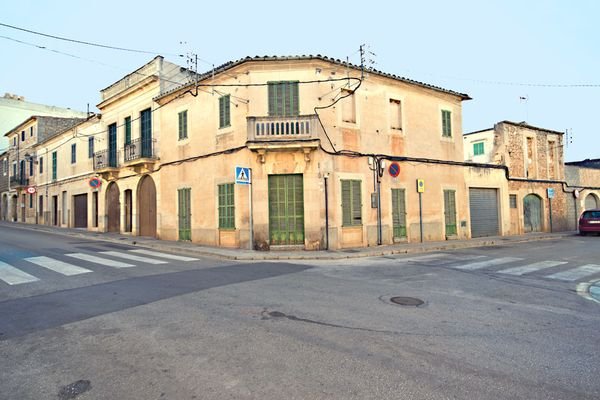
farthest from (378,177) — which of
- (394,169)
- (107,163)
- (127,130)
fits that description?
(107,163)

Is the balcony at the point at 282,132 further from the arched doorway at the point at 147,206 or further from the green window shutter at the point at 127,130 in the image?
the green window shutter at the point at 127,130

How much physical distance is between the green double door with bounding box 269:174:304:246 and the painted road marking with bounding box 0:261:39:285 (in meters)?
7.60

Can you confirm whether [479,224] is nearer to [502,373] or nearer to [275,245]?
[275,245]

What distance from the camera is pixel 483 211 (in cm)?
1875

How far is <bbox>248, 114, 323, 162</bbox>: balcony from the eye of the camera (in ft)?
41.7

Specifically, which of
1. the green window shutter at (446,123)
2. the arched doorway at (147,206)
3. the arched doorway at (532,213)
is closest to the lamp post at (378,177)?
the green window shutter at (446,123)

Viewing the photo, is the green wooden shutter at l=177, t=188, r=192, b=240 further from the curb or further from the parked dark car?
the parked dark car

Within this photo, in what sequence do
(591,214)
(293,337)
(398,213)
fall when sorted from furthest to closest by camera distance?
(591,214) < (398,213) < (293,337)

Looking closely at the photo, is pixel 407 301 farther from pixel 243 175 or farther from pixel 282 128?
pixel 282 128

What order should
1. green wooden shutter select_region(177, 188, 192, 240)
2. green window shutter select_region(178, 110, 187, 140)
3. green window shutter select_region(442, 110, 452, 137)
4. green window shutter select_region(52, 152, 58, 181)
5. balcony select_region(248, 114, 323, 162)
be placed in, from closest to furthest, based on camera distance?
balcony select_region(248, 114, 323, 162) < green wooden shutter select_region(177, 188, 192, 240) < green window shutter select_region(178, 110, 187, 140) < green window shutter select_region(442, 110, 452, 137) < green window shutter select_region(52, 152, 58, 181)

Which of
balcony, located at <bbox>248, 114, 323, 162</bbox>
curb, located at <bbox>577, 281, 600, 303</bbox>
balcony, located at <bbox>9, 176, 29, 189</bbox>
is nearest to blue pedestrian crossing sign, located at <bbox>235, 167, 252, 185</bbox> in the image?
balcony, located at <bbox>248, 114, 323, 162</bbox>

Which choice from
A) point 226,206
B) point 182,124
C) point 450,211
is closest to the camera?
point 226,206

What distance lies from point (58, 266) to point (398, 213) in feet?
42.4

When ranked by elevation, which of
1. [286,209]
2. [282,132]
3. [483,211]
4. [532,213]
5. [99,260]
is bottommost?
[99,260]
